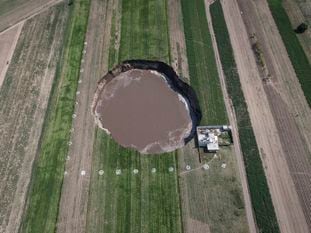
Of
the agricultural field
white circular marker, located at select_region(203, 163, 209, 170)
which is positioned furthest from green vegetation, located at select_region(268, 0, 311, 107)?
white circular marker, located at select_region(203, 163, 209, 170)

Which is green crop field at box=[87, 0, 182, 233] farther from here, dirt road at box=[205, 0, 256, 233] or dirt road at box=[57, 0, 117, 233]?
dirt road at box=[205, 0, 256, 233]

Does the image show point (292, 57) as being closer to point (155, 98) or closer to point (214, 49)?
point (214, 49)

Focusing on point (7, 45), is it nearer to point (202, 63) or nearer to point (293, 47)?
point (202, 63)

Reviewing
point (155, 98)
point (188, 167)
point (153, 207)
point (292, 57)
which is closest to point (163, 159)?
point (188, 167)

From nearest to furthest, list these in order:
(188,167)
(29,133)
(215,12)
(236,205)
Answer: (236,205) < (188,167) < (29,133) < (215,12)

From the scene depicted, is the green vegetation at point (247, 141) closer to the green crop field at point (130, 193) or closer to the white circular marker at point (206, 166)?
the white circular marker at point (206, 166)
